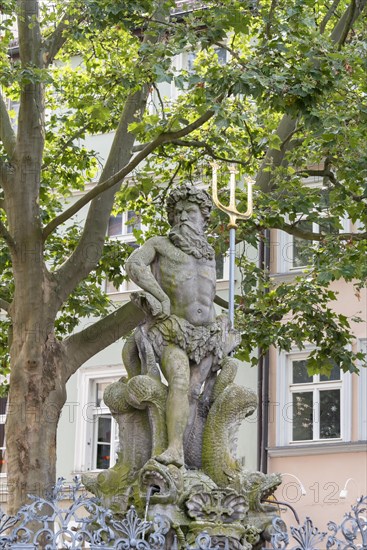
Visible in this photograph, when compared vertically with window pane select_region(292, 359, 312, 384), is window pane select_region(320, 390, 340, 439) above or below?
below

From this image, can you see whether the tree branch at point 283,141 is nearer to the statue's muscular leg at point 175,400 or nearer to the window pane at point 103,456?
the statue's muscular leg at point 175,400

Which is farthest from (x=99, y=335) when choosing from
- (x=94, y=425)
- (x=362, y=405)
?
(x=94, y=425)

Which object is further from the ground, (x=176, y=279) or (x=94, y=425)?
(x=94, y=425)

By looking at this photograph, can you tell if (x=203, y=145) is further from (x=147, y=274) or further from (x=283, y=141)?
(x=147, y=274)

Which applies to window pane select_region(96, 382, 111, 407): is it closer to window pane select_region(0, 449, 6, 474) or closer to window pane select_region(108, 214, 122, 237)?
window pane select_region(0, 449, 6, 474)

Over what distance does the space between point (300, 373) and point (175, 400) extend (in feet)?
55.5

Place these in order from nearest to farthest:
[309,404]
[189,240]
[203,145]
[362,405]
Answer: [189,240] → [203,145] → [362,405] → [309,404]

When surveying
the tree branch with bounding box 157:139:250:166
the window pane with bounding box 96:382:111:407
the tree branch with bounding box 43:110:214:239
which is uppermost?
the tree branch with bounding box 157:139:250:166

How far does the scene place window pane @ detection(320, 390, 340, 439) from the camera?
26125mm

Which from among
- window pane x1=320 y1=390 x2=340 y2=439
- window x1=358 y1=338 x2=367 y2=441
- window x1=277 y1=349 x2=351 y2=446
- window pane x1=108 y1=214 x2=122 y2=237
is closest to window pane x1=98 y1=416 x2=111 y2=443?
window x1=277 y1=349 x2=351 y2=446

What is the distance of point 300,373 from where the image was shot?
2694 cm

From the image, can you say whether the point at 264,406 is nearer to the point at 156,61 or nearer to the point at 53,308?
the point at 53,308

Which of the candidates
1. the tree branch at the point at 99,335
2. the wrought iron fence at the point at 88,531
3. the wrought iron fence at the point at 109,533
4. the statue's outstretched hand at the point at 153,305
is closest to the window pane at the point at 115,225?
the tree branch at the point at 99,335

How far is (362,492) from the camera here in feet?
82.7
